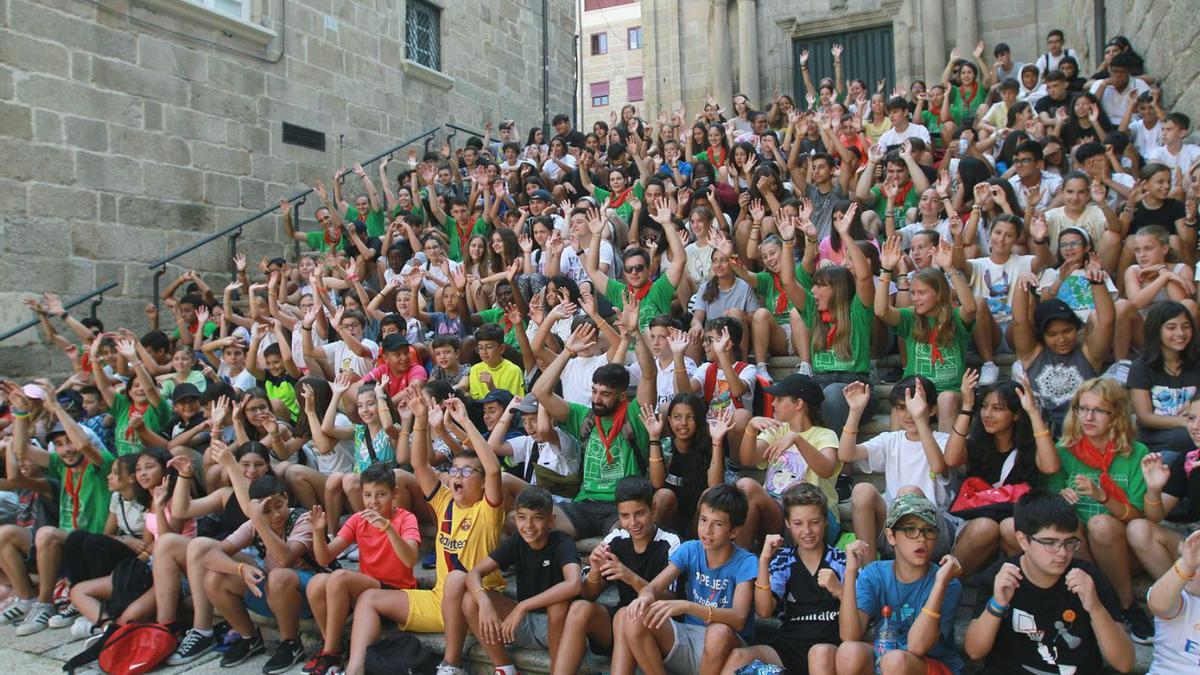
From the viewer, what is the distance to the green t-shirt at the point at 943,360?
6.05 m

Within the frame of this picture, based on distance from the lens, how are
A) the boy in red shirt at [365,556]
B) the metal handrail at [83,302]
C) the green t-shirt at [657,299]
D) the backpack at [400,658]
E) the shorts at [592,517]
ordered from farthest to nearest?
the metal handrail at [83,302] → the green t-shirt at [657,299] → the shorts at [592,517] → the boy in red shirt at [365,556] → the backpack at [400,658]

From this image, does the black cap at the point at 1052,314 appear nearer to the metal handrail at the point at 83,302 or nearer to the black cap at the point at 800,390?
the black cap at the point at 800,390

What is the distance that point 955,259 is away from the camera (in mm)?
6836

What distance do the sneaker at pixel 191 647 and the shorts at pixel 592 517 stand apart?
95.8 inches

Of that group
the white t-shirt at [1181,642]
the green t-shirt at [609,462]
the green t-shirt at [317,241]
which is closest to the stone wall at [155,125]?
the green t-shirt at [317,241]

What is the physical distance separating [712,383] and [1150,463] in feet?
9.47

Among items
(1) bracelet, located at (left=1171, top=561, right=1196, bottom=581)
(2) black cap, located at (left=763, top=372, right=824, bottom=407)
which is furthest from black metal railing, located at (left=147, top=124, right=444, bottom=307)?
(1) bracelet, located at (left=1171, top=561, right=1196, bottom=581)

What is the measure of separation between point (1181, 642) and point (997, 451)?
4.43 feet

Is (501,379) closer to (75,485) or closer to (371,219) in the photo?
(75,485)

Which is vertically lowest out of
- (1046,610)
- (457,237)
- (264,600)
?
(264,600)

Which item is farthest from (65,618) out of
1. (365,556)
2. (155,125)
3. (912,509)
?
(155,125)

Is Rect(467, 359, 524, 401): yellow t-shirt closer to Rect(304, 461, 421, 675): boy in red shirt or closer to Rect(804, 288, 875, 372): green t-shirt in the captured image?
Rect(304, 461, 421, 675): boy in red shirt

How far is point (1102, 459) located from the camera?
4527mm

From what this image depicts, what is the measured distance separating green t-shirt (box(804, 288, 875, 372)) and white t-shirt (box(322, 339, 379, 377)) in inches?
164
